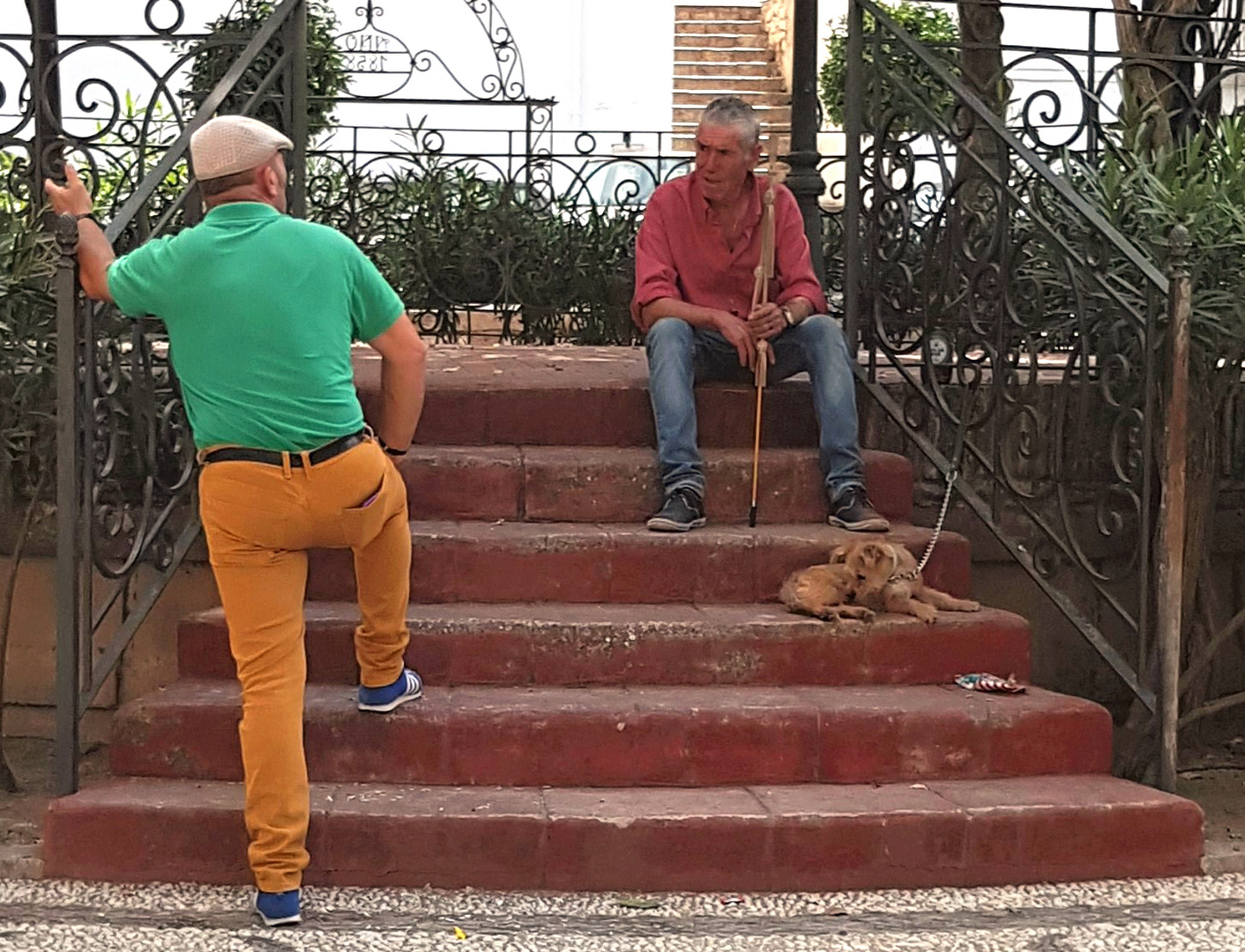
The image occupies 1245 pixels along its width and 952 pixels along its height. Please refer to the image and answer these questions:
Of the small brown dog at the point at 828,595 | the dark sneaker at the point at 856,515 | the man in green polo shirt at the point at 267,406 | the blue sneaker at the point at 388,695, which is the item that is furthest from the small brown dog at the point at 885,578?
the man in green polo shirt at the point at 267,406

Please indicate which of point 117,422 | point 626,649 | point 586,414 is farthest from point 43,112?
point 626,649

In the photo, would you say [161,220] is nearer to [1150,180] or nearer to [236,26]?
[1150,180]

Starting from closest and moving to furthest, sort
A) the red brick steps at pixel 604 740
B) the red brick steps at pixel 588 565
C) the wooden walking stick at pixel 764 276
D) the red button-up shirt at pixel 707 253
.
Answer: the red brick steps at pixel 604 740 < the red brick steps at pixel 588 565 < the wooden walking stick at pixel 764 276 < the red button-up shirt at pixel 707 253

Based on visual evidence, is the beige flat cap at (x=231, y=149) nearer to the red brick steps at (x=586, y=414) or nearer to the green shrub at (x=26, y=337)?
the green shrub at (x=26, y=337)

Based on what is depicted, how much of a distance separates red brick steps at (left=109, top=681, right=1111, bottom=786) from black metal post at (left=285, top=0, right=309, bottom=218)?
1.95 m

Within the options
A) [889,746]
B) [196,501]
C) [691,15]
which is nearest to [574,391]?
[196,501]

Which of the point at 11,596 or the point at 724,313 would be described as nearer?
the point at 11,596

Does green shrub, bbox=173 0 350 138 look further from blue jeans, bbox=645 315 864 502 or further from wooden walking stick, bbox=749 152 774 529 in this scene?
wooden walking stick, bbox=749 152 774 529

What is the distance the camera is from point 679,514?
5.34m

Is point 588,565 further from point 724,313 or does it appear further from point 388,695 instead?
point 724,313

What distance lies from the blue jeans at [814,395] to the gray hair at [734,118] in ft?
2.11

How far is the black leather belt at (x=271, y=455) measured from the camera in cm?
384

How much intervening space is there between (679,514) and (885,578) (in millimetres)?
715

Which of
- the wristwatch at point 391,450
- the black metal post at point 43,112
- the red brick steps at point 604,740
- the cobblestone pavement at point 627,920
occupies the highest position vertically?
the black metal post at point 43,112
